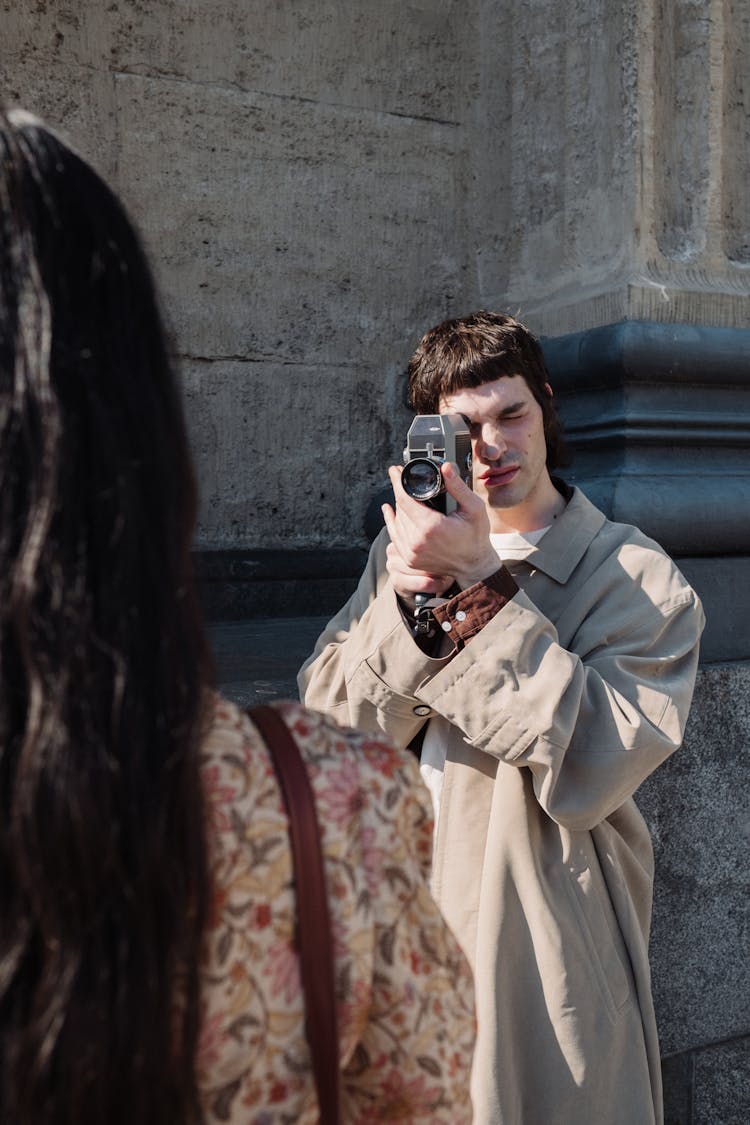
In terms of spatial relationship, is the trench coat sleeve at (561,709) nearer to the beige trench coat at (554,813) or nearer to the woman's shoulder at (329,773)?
the beige trench coat at (554,813)

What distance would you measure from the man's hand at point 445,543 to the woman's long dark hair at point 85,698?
41.5 inches

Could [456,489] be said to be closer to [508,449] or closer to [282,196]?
[508,449]

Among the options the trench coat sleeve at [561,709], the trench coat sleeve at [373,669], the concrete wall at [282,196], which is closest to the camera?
the trench coat sleeve at [561,709]

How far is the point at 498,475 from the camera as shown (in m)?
2.16

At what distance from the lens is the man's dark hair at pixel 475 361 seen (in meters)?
2.20

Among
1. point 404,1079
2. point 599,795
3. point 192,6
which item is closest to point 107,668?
→ point 404,1079

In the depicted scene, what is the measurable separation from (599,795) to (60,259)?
1.33 meters

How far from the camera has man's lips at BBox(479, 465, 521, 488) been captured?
2156 millimetres

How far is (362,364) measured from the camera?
142 inches

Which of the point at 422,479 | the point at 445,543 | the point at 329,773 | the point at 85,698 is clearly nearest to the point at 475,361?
the point at 422,479

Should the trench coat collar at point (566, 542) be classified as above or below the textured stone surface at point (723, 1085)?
above

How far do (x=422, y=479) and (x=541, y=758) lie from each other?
49 cm

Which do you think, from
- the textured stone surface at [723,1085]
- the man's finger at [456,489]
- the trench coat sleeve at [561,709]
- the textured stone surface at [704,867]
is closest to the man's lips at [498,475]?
the man's finger at [456,489]

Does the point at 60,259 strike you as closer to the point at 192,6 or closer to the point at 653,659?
the point at 653,659
